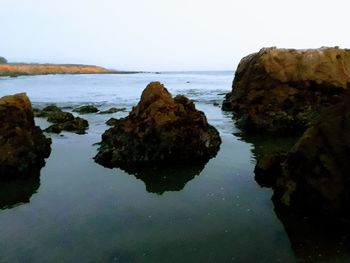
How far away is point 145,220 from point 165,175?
5420 millimetres

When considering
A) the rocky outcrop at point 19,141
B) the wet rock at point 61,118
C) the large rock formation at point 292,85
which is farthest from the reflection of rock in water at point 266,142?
the wet rock at point 61,118

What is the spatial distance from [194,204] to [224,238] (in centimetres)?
325

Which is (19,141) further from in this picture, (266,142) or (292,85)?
(292,85)

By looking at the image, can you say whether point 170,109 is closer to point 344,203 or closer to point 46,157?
point 46,157

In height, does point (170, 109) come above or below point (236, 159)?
above

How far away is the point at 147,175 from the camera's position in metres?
21.0

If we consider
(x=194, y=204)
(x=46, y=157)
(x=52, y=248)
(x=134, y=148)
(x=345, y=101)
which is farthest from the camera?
(x=46, y=157)

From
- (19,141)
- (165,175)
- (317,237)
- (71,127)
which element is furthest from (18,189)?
(71,127)

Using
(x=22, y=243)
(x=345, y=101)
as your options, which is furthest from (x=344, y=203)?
(x=22, y=243)

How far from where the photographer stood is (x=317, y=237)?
13.8m

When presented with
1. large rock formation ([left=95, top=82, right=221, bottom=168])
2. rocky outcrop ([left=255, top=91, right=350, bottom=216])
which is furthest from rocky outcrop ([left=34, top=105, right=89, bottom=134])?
rocky outcrop ([left=255, top=91, right=350, bottom=216])

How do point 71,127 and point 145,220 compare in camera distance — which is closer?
point 145,220

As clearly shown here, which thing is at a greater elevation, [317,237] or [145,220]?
[317,237]

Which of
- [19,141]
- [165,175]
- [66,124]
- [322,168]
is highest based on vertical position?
[322,168]
